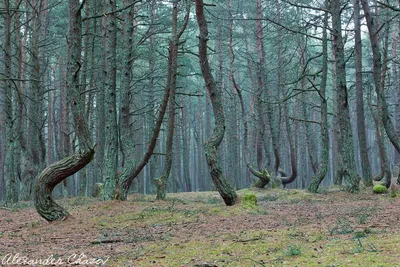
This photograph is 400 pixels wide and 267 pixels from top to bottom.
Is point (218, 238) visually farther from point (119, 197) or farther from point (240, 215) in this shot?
point (119, 197)

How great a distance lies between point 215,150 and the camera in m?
10.0

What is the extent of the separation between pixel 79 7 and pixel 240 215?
202 inches

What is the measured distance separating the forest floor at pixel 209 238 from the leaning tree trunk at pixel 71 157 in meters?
0.36

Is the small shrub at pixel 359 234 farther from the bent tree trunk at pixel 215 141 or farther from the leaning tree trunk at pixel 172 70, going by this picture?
the leaning tree trunk at pixel 172 70

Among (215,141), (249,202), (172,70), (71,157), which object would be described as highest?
(172,70)

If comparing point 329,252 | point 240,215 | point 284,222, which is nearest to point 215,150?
point 240,215

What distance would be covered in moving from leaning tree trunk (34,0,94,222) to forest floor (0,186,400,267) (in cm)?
36

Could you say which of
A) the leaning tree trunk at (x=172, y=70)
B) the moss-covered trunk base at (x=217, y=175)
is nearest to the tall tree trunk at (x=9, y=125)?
the leaning tree trunk at (x=172, y=70)

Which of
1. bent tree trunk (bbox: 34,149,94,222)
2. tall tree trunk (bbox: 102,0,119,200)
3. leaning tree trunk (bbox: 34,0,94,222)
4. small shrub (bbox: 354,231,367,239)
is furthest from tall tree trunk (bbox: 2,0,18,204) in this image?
small shrub (bbox: 354,231,367,239)

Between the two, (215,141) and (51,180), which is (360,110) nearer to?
(215,141)

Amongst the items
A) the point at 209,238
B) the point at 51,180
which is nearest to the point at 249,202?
the point at 209,238
